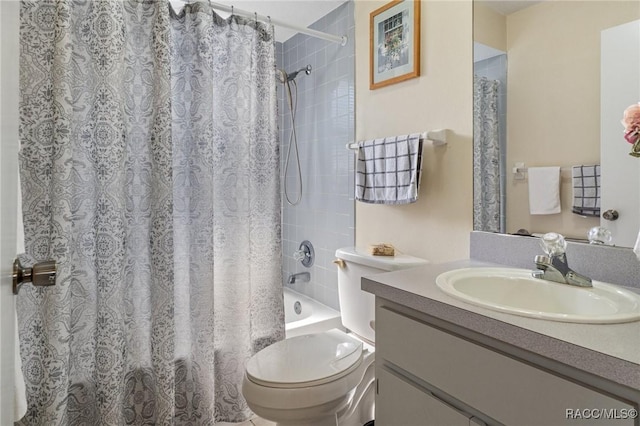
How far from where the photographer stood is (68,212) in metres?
1.34

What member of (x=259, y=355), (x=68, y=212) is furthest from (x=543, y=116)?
(x=68, y=212)

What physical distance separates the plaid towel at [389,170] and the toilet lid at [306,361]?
70 cm

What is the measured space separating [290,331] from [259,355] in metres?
0.60

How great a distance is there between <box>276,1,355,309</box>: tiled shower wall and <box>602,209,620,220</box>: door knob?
1266 mm

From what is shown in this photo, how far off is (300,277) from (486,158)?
5.13 feet

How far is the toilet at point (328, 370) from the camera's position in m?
1.21

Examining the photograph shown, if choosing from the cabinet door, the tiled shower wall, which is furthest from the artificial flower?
the tiled shower wall

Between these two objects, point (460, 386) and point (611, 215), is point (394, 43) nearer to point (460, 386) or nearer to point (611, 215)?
point (611, 215)

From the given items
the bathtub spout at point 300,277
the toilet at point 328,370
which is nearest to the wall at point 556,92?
the toilet at point 328,370

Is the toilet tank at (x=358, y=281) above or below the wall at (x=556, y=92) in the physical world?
below

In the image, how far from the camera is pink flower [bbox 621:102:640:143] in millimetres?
932

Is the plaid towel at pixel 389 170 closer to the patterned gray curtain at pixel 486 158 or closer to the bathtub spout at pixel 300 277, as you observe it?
the patterned gray curtain at pixel 486 158

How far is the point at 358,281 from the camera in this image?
1706mm

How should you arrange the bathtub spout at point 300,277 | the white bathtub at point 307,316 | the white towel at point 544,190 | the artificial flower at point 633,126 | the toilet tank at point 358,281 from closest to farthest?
the artificial flower at point 633,126 → the white towel at point 544,190 → the toilet tank at point 358,281 → the white bathtub at point 307,316 → the bathtub spout at point 300,277
